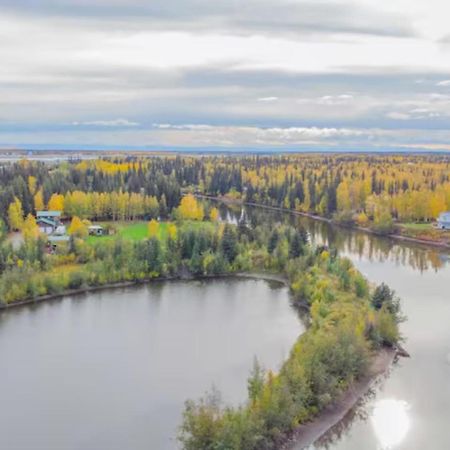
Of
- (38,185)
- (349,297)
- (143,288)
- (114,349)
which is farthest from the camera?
(38,185)

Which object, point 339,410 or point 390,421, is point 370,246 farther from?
point 339,410

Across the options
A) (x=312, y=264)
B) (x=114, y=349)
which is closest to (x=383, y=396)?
(x=114, y=349)

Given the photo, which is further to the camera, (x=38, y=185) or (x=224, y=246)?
(x=38, y=185)

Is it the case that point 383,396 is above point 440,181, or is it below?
below

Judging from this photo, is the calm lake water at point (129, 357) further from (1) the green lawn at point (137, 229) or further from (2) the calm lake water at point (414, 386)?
(1) the green lawn at point (137, 229)

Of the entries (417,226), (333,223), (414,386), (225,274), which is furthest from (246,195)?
(414,386)

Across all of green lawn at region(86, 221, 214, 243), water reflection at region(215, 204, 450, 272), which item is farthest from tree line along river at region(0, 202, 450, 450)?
green lawn at region(86, 221, 214, 243)

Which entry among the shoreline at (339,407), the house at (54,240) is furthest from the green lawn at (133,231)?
the shoreline at (339,407)

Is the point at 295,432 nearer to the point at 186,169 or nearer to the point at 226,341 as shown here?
the point at 226,341
